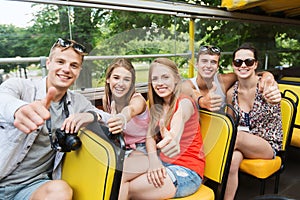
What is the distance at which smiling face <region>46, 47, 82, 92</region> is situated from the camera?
48.5 inches

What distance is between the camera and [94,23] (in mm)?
1481

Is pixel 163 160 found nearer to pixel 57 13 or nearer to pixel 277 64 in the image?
pixel 57 13

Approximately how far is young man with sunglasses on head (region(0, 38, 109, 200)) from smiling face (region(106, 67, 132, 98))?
20cm

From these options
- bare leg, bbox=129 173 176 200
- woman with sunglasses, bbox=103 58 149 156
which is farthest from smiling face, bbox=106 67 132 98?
bare leg, bbox=129 173 176 200

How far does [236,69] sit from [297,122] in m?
1.19

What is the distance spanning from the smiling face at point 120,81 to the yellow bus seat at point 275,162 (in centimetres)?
133

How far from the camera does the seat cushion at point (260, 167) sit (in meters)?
1.89

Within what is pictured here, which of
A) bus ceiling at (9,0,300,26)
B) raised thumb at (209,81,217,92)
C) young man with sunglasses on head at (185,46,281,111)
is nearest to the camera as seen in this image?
young man with sunglasses on head at (185,46,281,111)

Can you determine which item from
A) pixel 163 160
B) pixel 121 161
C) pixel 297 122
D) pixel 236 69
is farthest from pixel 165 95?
pixel 297 122

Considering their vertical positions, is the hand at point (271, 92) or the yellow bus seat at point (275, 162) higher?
the hand at point (271, 92)

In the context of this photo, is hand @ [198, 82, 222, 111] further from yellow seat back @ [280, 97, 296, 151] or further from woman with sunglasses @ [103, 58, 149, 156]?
yellow seat back @ [280, 97, 296, 151]

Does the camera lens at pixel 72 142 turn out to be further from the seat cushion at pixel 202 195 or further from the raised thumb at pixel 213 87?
the raised thumb at pixel 213 87

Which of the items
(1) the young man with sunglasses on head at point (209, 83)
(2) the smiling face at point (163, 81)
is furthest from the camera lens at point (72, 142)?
(1) the young man with sunglasses on head at point (209, 83)

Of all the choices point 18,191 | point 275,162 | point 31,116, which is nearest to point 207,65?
point 31,116
